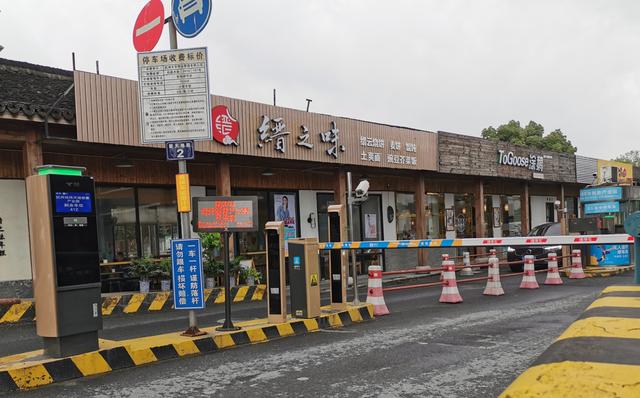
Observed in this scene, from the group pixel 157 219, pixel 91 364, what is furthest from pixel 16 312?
pixel 91 364

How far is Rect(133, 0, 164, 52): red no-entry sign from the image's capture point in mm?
8094

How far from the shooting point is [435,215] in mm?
24766

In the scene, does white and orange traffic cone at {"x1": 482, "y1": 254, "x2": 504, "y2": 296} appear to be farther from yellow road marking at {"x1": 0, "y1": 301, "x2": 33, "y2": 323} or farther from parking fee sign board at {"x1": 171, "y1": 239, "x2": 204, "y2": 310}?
yellow road marking at {"x1": 0, "y1": 301, "x2": 33, "y2": 323}

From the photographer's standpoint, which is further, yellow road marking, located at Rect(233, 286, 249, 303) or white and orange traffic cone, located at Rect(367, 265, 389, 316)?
yellow road marking, located at Rect(233, 286, 249, 303)

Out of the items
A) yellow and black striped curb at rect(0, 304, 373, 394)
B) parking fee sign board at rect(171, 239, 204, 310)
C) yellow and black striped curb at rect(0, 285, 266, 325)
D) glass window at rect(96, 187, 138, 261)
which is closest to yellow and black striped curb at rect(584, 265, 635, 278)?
yellow and black striped curb at rect(0, 285, 266, 325)

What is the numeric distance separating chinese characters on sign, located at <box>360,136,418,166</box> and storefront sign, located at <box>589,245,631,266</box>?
7.53 m

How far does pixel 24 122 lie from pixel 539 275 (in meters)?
16.0

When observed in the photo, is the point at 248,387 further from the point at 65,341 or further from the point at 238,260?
the point at 238,260

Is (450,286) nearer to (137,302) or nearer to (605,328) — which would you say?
(137,302)

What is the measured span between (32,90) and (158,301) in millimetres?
5216

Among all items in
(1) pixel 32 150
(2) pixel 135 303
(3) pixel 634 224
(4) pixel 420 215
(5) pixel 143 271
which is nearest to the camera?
(3) pixel 634 224

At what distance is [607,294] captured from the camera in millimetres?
4035

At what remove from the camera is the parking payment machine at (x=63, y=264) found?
6.25 meters

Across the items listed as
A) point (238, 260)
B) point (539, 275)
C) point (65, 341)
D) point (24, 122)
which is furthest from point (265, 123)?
point (539, 275)
